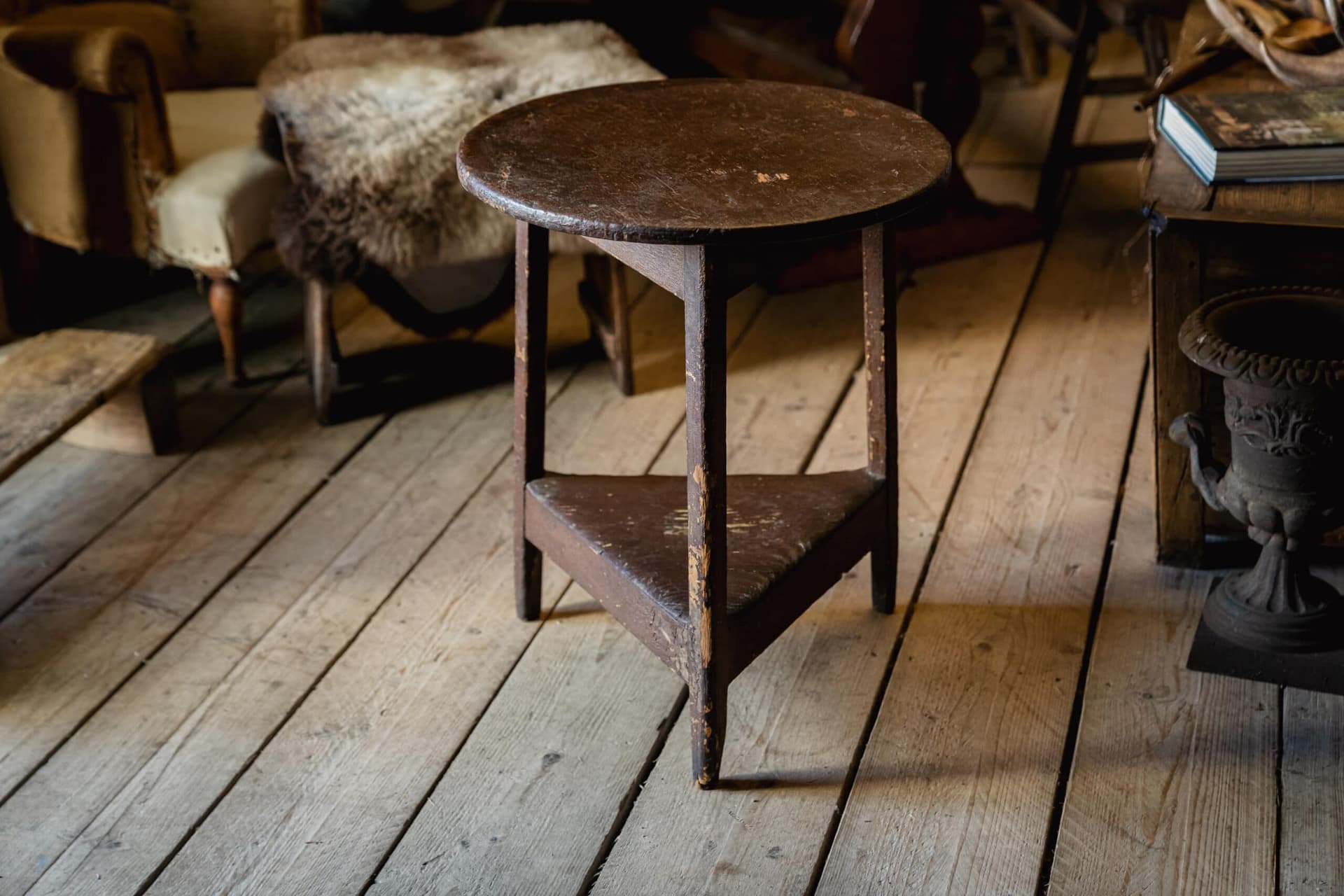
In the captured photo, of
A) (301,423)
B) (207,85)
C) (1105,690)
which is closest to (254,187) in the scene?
(301,423)

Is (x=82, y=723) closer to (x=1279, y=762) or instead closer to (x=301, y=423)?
(x=301, y=423)

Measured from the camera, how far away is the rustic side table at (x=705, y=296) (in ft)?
4.38

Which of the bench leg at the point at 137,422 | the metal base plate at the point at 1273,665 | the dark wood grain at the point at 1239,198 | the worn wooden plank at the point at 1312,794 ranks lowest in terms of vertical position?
the worn wooden plank at the point at 1312,794

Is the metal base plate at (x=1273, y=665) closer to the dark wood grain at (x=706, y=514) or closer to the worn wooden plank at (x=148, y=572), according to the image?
the dark wood grain at (x=706, y=514)

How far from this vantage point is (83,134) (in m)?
2.36

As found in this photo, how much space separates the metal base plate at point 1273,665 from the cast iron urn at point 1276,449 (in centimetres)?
1

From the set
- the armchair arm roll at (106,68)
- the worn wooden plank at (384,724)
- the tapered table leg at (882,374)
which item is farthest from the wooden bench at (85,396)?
the tapered table leg at (882,374)

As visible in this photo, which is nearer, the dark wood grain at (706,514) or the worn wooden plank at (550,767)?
the dark wood grain at (706,514)

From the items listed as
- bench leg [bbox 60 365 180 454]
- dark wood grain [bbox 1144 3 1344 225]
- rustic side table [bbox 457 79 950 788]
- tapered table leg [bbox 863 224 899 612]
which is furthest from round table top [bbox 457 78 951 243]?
bench leg [bbox 60 365 180 454]

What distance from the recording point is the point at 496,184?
138 centimetres

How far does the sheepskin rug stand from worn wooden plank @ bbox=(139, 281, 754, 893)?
38 cm

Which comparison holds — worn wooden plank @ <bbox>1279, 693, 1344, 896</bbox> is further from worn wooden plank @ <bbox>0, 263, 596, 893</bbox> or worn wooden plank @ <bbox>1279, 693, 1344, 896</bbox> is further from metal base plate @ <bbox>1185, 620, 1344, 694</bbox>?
worn wooden plank @ <bbox>0, 263, 596, 893</bbox>

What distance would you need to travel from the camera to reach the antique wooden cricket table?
167cm

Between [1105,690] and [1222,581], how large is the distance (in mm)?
245
